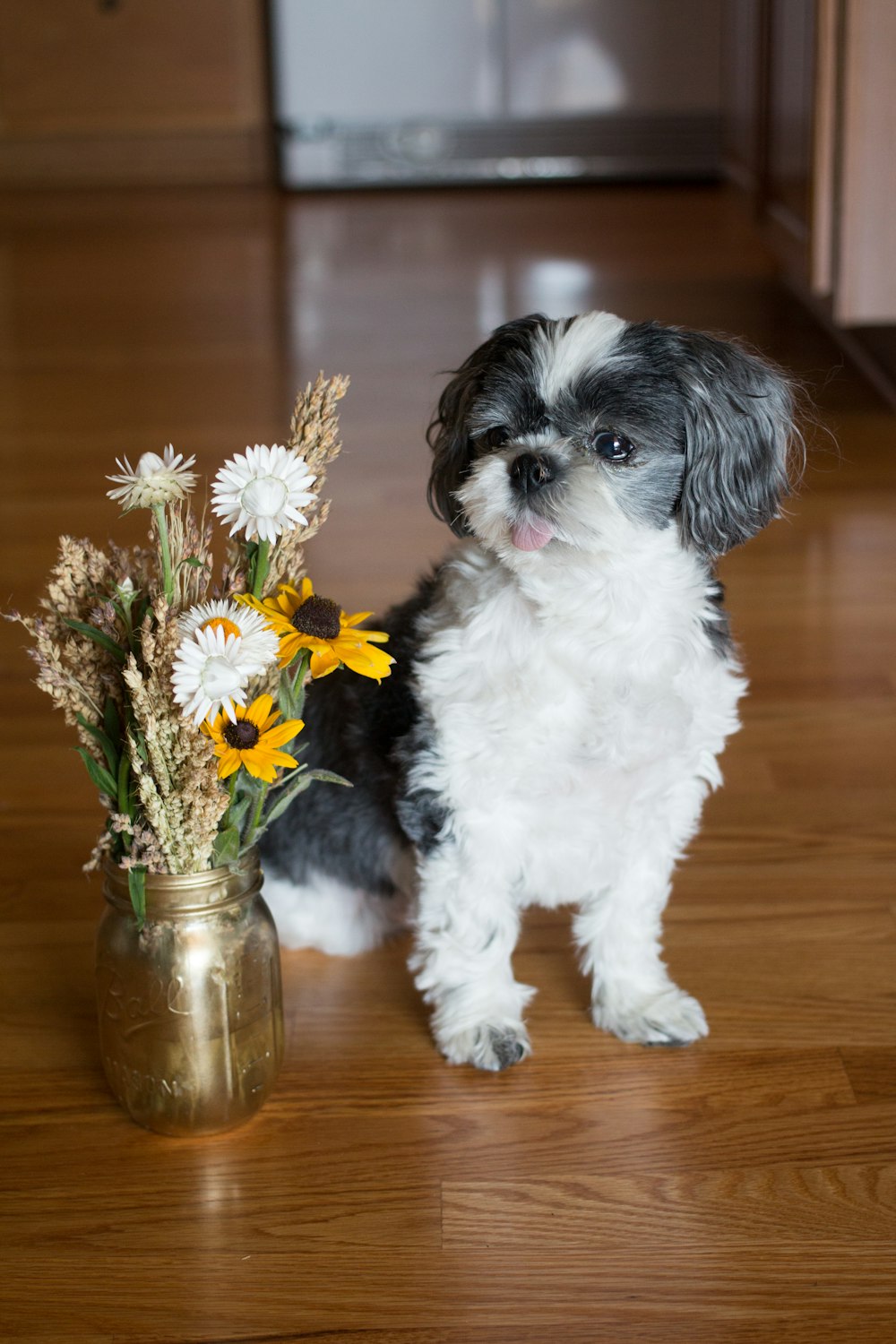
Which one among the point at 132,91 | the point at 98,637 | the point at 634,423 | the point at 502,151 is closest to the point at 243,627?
the point at 98,637

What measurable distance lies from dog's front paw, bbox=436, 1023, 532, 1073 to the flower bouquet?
0.20 metres

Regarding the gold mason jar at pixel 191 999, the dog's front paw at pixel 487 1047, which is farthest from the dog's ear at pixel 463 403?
the dog's front paw at pixel 487 1047

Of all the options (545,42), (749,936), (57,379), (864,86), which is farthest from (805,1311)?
(545,42)

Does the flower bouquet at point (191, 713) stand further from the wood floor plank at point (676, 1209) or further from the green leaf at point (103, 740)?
the wood floor plank at point (676, 1209)

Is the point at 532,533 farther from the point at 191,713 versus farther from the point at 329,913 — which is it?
the point at 329,913

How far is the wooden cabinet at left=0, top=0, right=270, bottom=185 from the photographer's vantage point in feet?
20.3

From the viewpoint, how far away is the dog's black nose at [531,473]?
4.07 feet

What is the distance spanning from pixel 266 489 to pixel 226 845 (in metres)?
0.32

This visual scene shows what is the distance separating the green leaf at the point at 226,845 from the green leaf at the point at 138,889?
0.06 meters

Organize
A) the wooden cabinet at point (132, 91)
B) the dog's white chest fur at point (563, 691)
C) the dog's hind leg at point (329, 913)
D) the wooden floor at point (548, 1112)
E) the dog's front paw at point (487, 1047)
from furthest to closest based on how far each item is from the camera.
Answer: the wooden cabinet at point (132, 91) < the dog's hind leg at point (329, 913) < the dog's front paw at point (487, 1047) < the dog's white chest fur at point (563, 691) < the wooden floor at point (548, 1112)

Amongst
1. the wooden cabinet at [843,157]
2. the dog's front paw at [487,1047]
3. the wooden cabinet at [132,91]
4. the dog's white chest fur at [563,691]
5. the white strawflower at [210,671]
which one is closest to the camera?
the white strawflower at [210,671]

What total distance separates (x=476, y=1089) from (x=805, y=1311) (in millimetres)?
382

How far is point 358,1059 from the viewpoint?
1.49 meters

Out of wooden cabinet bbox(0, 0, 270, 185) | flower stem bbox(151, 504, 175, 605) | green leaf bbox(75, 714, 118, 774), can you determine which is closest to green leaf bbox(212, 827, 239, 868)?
green leaf bbox(75, 714, 118, 774)
